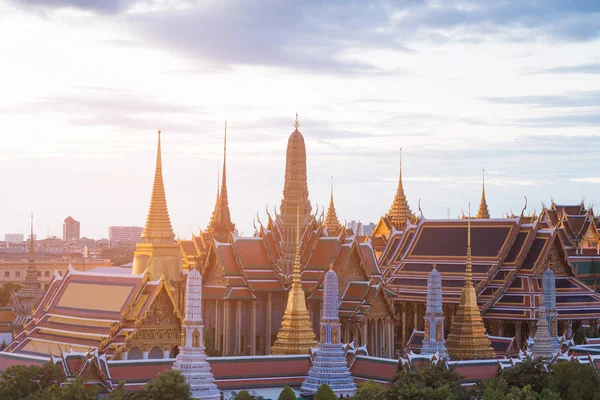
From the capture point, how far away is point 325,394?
44.4 metres

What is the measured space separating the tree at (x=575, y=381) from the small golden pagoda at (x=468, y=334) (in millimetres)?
6190

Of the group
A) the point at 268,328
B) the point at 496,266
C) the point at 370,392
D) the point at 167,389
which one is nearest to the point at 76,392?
the point at 167,389

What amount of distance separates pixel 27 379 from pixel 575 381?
55.6 feet

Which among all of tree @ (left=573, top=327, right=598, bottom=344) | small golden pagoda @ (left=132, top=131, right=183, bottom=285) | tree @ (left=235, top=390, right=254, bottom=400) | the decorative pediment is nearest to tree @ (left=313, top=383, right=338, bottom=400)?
tree @ (left=235, top=390, right=254, bottom=400)

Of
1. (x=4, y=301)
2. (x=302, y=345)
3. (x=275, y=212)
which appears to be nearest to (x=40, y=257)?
(x=4, y=301)

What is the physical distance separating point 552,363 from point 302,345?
28.3ft

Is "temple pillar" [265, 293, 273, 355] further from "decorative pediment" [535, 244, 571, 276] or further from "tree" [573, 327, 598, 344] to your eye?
"tree" [573, 327, 598, 344]

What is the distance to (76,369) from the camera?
45.6 m

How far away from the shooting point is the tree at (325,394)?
44.3 m

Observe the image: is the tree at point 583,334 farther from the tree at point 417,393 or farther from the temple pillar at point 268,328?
the tree at point 417,393

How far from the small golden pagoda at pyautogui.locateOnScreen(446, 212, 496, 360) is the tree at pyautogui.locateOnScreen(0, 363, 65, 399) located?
15.5 meters

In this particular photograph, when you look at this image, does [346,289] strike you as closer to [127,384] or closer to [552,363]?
[552,363]

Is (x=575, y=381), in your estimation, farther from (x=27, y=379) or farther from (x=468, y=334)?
(x=27, y=379)

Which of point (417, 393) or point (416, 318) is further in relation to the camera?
point (416, 318)
